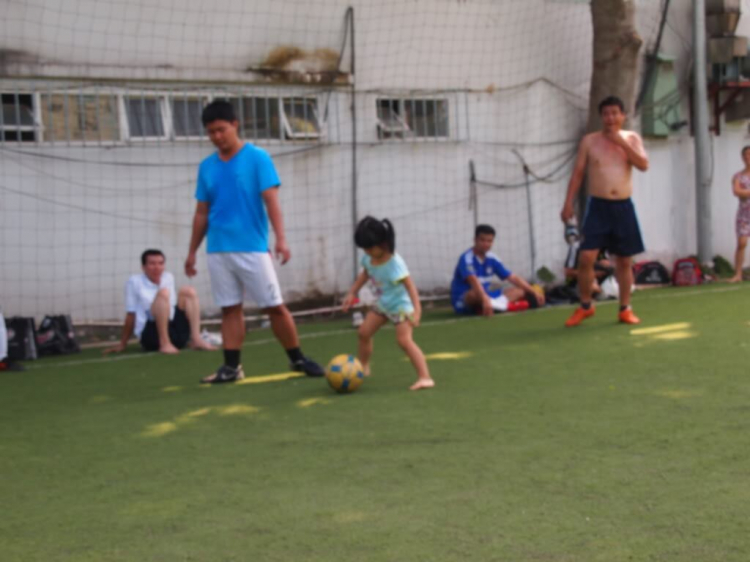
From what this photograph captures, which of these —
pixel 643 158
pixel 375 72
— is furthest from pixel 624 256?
pixel 375 72

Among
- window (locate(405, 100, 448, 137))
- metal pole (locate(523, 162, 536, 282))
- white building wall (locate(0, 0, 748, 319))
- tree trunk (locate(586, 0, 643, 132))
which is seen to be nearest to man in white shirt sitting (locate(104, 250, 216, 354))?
white building wall (locate(0, 0, 748, 319))

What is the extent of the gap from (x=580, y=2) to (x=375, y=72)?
3545 mm

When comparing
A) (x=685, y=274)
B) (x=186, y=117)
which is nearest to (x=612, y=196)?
(x=186, y=117)

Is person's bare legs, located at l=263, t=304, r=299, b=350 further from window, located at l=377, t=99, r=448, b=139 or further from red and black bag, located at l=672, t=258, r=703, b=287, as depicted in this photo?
red and black bag, located at l=672, t=258, r=703, b=287

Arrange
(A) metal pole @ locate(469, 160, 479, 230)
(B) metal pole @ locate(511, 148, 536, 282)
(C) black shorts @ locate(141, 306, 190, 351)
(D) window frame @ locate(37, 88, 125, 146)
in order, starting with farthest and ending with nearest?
(B) metal pole @ locate(511, 148, 536, 282) < (A) metal pole @ locate(469, 160, 479, 230) < (D) window frame @ locate(37, 88, 125, 146) < (C) black shorts @ locate(141, 306, 190, 351)

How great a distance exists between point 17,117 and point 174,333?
3.00 meters

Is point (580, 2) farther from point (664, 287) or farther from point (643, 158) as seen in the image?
point (643, 158)

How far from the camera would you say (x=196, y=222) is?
7504mm

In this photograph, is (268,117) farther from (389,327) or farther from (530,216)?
(530,216)

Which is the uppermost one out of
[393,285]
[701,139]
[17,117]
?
[17,117]

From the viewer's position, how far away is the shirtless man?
914 cm

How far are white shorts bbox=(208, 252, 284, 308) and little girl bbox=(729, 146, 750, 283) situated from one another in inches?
335

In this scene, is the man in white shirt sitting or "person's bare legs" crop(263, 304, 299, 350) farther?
the man in white shirt sitting

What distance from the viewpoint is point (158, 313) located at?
9.86 metres
